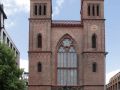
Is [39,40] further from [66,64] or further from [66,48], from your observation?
[66,64]

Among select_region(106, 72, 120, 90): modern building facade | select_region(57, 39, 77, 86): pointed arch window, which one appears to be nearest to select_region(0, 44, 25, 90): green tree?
select_region(57, 39, 77, 86): pointed arch window

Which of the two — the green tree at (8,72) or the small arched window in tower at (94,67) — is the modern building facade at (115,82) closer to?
the small arched window in tower at (94,67)

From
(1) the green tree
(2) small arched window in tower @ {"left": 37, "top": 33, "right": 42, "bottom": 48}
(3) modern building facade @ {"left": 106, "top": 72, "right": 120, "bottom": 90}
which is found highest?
(2) small arched window in tower @ {"left": 37, "top": 33, "right": 42, "bottom": 48}

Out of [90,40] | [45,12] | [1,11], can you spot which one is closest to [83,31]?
[90,40]

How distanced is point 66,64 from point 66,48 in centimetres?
256

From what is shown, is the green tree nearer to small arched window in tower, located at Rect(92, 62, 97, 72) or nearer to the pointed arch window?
the pointed arch window

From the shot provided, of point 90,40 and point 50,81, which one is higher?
point 90,40

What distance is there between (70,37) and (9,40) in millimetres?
17970

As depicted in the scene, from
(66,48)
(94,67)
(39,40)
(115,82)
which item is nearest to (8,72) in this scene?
(39,40)

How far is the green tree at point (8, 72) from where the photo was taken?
53.8 meters

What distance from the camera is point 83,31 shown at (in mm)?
81250

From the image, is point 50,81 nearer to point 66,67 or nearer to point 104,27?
point 66,67

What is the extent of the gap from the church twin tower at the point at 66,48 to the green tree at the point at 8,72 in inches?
860

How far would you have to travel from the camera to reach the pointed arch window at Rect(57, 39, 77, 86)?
80562 millimetres
